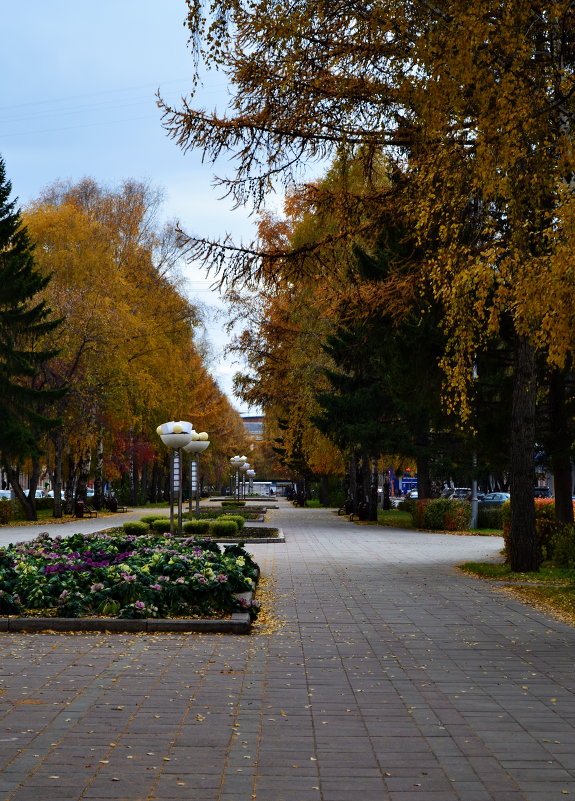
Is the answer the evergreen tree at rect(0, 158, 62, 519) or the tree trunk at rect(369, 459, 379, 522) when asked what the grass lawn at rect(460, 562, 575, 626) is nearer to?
the evergreen tree at rect(0, 158, 62, 519)

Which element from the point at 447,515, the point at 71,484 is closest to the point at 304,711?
the point at 447,515

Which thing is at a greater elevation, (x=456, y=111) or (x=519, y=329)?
(x=456, y=111)

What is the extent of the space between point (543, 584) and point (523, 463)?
202 centimetres

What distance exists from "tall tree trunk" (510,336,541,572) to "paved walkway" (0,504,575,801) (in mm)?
4524

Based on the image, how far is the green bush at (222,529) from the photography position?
2609cm

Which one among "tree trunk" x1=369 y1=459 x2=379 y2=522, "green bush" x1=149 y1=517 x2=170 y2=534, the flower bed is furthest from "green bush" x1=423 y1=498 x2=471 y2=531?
the flower bed

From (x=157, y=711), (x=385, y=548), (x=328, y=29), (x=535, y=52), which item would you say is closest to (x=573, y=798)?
(x=157, y=711)

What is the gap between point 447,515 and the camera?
33.8m

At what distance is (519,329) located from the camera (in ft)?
31.2

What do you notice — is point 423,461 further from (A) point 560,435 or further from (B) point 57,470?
(A) point 560,435

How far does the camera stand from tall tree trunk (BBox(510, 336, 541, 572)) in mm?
15375

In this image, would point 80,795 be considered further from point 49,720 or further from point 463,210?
point 463,210

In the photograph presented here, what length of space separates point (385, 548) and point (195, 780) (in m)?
19.1

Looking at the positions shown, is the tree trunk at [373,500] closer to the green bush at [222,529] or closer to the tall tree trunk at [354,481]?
the tall tree trunk at [354,481]
